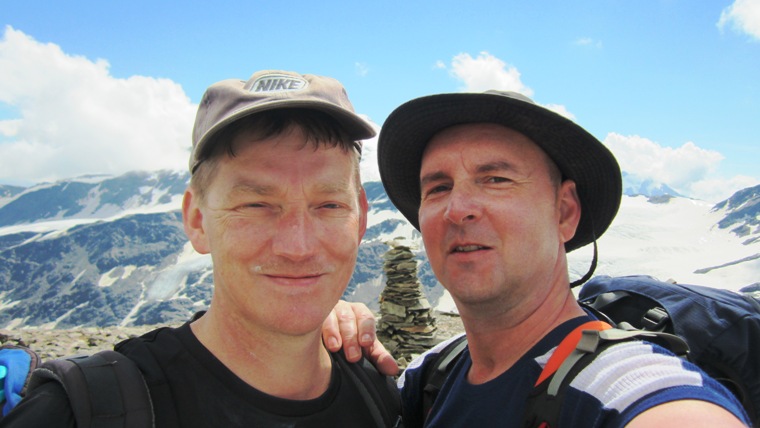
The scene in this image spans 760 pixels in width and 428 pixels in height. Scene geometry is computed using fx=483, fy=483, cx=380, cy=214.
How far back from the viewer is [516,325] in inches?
132

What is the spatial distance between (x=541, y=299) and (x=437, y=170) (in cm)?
118

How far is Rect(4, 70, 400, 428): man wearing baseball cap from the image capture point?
263 centimetres

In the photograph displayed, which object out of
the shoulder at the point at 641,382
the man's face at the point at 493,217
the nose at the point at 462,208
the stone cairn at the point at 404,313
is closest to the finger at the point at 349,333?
the man's face at the point at 493,217

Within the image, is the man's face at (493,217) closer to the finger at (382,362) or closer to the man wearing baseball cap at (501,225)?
the man wearing baseball cap at (501,225)

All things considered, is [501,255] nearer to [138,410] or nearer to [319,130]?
[319,130]

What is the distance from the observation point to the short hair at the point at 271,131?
2779mm

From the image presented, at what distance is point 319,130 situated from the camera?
9.54ft

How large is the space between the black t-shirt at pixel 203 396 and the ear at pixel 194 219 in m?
0.53

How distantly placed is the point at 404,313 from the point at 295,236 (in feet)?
59.8

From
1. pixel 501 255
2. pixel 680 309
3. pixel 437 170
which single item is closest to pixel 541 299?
pixel 501 255

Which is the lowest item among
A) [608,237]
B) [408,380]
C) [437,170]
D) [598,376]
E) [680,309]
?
[408,380]

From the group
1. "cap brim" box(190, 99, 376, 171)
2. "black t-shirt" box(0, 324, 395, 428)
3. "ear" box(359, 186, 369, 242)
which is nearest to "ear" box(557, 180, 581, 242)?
"ear" box(359, 186, 369, 242)

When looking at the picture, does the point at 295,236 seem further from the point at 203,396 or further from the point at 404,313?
the point at 404,313

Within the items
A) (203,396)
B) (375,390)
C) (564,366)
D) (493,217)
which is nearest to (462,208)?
(493,217)
